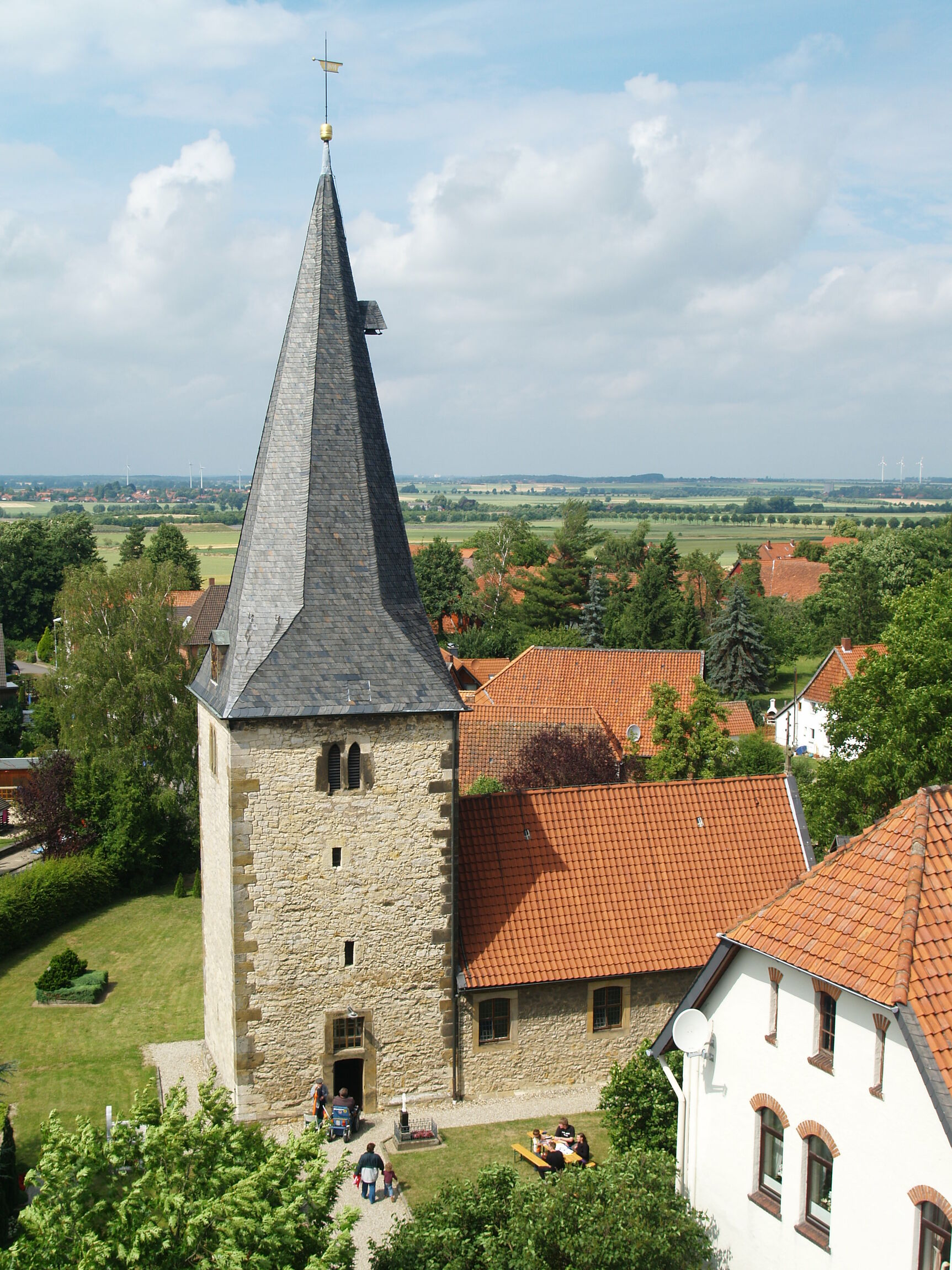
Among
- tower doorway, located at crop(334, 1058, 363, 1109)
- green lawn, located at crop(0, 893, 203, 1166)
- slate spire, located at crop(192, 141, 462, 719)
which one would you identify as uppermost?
slate spire, located at crop(192, 141, 462, 719)

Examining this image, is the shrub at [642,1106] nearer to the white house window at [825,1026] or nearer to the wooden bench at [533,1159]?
the wooden bench at [533,1159]

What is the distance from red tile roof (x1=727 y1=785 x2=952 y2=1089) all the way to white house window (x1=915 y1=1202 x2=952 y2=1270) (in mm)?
1586

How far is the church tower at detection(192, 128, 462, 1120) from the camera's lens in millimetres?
19172

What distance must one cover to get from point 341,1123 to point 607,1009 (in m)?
5.50

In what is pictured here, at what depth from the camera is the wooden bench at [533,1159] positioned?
18.5m

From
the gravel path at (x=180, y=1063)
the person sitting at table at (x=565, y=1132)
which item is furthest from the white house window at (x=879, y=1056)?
the gravel path at (x=180, y=1063)

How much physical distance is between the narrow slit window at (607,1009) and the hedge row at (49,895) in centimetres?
1798

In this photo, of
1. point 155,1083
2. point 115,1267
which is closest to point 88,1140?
point 115,1267

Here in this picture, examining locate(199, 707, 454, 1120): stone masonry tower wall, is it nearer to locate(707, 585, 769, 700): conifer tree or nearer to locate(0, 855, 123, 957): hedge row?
locate(0, 855, 123, 957): hedge row

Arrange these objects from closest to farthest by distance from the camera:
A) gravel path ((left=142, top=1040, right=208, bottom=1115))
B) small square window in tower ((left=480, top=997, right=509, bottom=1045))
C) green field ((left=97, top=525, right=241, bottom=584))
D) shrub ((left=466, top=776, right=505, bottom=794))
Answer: small square window in tower ((left=480, top=997, right=509, bottom=1045)), gravel path ((left=142, top=1040, right=208, bottom=1115)), shrub ((left=466, top=776, right=505, bottom=794)), green field ((left=97, top=525, right=241, bottom=584))

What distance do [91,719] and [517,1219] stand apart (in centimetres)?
3122

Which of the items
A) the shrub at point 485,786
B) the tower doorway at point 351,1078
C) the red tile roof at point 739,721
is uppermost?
the shrub at point 485,786

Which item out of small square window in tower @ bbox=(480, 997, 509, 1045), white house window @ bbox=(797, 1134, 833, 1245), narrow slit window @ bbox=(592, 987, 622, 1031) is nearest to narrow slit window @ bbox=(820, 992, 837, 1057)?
white house window @ bbox=(797, 1134, 833, 1245)

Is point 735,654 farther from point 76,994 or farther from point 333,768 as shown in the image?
point 333,768
